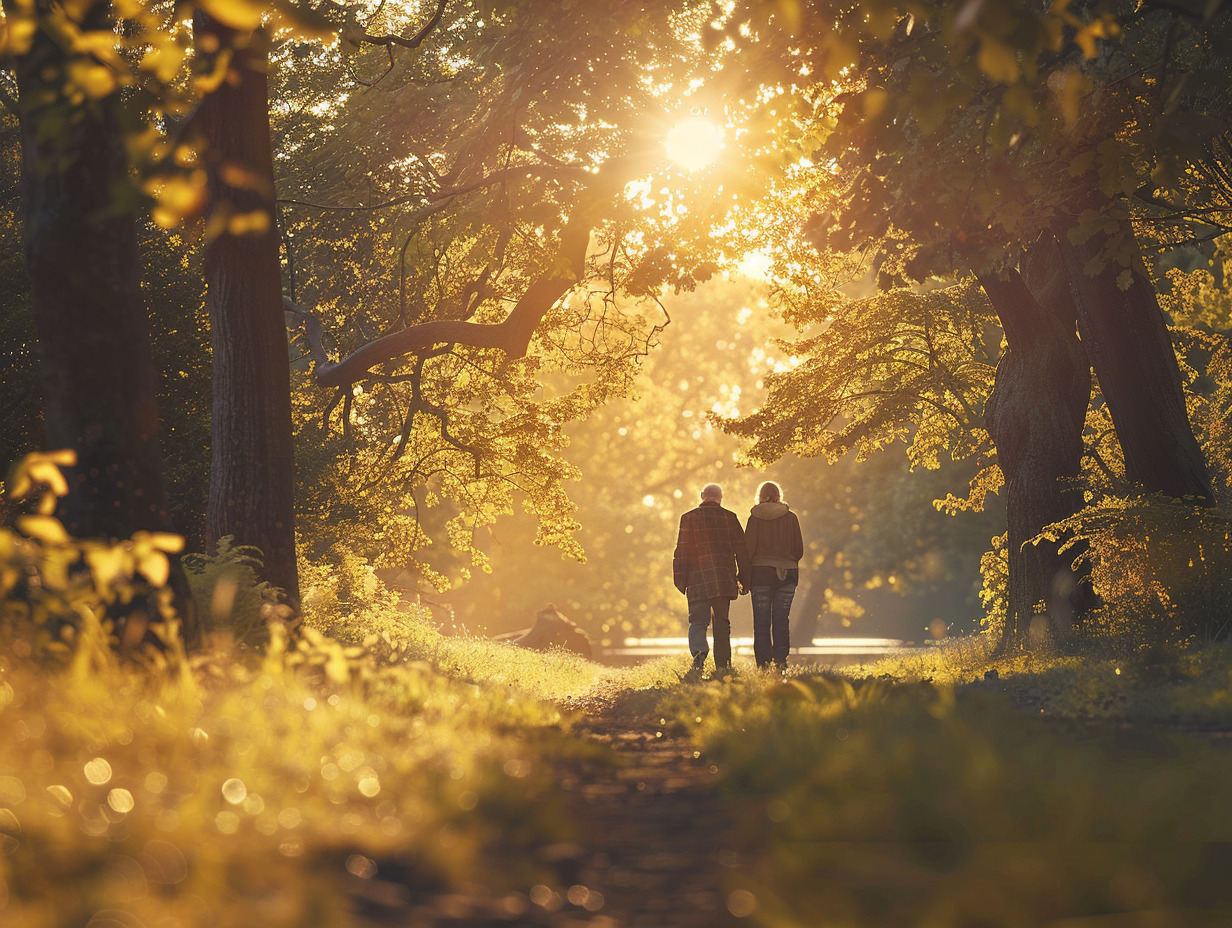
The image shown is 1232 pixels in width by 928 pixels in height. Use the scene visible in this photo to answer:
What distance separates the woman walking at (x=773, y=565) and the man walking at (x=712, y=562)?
0.53ft

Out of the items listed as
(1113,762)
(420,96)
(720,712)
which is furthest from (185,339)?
(1113,762)

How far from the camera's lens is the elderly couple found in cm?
1221

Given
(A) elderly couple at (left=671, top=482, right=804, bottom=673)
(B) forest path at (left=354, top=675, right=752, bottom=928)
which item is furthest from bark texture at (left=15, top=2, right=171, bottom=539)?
(A) elderly couple at (left=671, top=482, right=804, bottom=673)

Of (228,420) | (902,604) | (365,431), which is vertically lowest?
(902,604)

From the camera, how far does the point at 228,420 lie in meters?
8.77

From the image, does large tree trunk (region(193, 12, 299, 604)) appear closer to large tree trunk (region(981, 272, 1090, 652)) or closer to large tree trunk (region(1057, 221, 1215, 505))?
large tree trunk (region(1057, 221, 1215, 505))

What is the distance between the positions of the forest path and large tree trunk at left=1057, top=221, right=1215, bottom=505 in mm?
8990

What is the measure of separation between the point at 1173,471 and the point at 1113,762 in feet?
29.7

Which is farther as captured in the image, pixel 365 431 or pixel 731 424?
pixel 365 431

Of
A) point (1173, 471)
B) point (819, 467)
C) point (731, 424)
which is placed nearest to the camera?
point (1173, 471)

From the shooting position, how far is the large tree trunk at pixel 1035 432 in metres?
13.6

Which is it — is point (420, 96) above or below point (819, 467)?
above

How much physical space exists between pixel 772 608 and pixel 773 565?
0.54 m

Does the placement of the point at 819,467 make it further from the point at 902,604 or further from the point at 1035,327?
the point at 902,604
